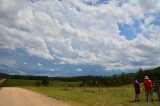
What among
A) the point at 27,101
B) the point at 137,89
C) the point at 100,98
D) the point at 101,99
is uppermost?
the point at 137,89

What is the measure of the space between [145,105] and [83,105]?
174 inches

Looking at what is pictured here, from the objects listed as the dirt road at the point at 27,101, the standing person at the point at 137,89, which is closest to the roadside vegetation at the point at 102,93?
the standing person at the point at 137,89

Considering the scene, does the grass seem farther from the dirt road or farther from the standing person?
the dirt road

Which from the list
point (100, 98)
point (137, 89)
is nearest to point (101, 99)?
point (100, 98)

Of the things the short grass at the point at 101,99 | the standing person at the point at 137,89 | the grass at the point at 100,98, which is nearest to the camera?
the short grass at the point at 101,99

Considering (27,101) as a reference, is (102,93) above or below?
above

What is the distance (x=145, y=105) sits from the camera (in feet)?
85.3

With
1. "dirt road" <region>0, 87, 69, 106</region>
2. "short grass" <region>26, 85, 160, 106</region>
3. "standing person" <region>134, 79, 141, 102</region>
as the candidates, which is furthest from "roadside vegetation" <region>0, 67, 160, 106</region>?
"dirt road" <region>0, 87, 69, 106</region>

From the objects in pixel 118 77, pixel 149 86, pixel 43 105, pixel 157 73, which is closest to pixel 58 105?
pixel 43 105

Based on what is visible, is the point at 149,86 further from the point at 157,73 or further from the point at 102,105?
the point at 157,73

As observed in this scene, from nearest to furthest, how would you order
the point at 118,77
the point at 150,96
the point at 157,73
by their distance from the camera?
the point at 150,96 → the point at 157,73 → the point at 118,77

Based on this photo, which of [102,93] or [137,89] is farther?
[102,93]

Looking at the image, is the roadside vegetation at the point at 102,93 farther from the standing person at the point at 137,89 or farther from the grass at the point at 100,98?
the standing person at the point at 137,89

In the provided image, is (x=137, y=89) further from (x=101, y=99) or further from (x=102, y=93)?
(x=102, y=93)
